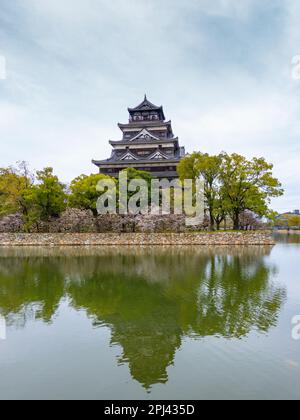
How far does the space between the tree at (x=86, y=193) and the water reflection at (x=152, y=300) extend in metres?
12.8

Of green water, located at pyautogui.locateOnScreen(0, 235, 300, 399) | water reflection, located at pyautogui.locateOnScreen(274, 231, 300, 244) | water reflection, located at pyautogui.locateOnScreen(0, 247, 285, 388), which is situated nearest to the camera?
green water, located at pyautogui.locateOnScreen(0, 235, 300, 399)

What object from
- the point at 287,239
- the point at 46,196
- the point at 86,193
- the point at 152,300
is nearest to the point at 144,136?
the point at 86,193

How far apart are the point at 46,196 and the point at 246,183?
696 inches

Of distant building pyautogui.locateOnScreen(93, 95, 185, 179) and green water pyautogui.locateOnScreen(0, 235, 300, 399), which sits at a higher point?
distant building pyautogui.locateOnScreen(93, 95, 185, 179)

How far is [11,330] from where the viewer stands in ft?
20.3

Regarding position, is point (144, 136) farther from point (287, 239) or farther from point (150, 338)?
point (150, 338)

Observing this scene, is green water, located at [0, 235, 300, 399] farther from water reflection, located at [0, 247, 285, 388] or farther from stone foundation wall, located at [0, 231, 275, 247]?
stone foundation wall, located at [0, 231, 275, 247]

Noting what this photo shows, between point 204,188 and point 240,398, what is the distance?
73.9 ft

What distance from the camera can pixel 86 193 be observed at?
2656 cm

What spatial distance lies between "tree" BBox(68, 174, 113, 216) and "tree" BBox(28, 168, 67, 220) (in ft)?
4.50

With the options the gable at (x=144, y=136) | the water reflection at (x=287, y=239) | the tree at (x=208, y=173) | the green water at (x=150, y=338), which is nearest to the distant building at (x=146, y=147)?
the gable at (x=144, y=136)

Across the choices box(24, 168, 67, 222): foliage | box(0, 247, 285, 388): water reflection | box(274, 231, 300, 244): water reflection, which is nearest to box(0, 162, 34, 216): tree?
box(24, 168, 67, 222): foliage

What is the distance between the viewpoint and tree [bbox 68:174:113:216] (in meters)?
26.3
